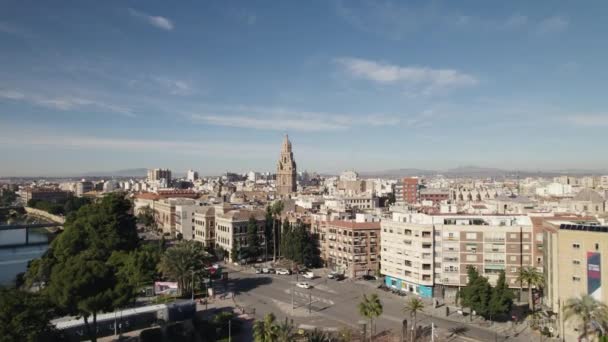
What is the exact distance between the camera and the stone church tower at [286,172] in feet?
455

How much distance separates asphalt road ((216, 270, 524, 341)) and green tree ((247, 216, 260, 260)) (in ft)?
26.0

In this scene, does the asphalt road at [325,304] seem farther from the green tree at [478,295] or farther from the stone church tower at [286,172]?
the stone church tower at [286,172]

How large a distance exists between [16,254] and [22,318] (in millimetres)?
75872

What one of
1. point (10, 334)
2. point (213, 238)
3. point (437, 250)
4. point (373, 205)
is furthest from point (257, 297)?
point (373, 205)

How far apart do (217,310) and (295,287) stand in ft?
36.2

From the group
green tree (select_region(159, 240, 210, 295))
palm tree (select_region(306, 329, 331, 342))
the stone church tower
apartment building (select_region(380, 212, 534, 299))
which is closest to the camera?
palm tree (select_region(306, 329, 331, 342))

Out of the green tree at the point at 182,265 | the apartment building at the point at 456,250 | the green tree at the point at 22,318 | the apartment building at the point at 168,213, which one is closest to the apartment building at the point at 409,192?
the apartment building at the point at 168,213

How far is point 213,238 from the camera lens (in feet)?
252

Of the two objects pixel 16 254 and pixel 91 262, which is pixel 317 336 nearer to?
pixel 91 262

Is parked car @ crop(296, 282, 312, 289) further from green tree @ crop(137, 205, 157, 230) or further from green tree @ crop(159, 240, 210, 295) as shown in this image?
green tree @ crop(137, 205, 157, 230)

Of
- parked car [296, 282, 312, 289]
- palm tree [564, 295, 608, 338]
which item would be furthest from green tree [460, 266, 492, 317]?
parked car [296, 282, 312, 289]

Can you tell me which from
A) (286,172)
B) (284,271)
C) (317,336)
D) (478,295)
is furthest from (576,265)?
(286,172)

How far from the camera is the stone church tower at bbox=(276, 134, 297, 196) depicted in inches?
5463

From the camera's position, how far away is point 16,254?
91.2 metres
